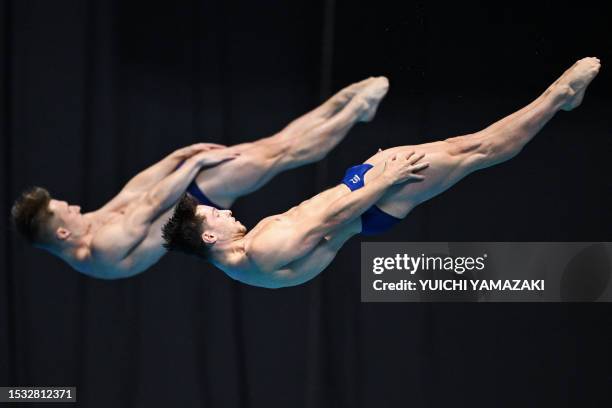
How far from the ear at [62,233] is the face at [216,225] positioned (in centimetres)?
87

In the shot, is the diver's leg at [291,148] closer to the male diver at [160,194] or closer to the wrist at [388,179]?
the male diver at [160,194]

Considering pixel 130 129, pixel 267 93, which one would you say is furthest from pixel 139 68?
pixel 267 93

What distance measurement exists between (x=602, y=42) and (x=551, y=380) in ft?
6.64

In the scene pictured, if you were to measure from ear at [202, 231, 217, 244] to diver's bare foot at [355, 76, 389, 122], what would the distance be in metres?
1.20

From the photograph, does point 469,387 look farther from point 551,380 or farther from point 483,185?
point 483,185

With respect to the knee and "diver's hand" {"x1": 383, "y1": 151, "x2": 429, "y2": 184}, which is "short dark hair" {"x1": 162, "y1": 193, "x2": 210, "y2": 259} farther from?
the knee

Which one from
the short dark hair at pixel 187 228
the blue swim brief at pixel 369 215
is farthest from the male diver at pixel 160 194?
the blue swim brief at pixel 369 215

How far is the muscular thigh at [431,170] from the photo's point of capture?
135 inches

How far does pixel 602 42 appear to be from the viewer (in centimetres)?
539

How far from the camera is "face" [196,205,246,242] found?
3469 millimetres

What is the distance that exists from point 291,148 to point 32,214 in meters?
1.22

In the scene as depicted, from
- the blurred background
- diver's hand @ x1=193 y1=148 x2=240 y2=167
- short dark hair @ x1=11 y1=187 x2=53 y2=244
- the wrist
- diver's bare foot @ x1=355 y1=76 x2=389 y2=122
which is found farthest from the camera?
the blurred background

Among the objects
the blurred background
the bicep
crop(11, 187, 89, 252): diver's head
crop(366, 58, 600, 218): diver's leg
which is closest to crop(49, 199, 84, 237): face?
crop(11, 187, 89, 252): diver's head

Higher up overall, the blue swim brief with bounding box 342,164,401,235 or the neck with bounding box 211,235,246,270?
the blue swim brief with bounding box 342,164,401,235
